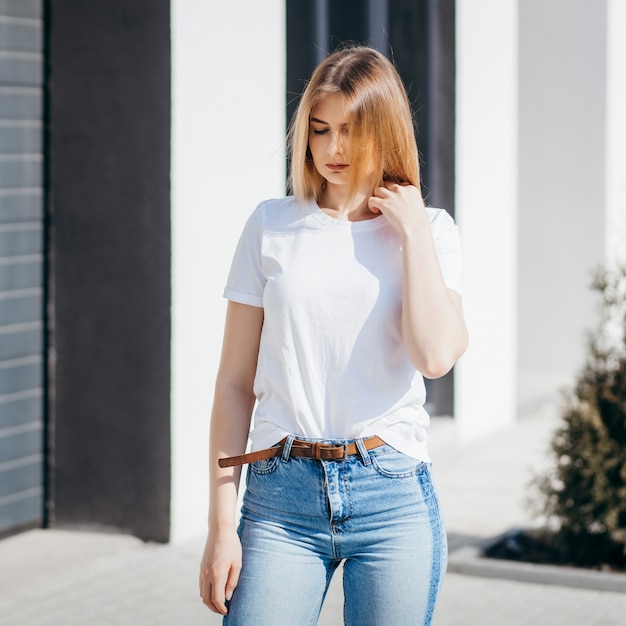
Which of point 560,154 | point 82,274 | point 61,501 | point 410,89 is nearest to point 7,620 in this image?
point 61,501

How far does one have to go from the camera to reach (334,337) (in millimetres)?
2400

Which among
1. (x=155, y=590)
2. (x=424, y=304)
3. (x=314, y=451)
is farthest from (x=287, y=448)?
(x=155, y=590)

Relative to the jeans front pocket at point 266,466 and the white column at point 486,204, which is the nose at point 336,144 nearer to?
the jeans front pocket at point 266,466

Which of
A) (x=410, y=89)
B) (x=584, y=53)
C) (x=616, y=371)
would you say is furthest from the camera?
(x=584, y=53)

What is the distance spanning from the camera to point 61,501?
6004 mm

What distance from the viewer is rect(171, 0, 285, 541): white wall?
574 cm

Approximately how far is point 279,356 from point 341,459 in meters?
0.24

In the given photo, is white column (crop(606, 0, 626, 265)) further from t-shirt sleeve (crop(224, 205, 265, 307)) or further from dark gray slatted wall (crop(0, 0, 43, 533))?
t-shirt sleeve (crop(224, 205, 265, 307))

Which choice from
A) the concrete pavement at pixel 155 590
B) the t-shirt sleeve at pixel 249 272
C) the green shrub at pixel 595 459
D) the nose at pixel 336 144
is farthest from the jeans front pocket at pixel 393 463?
the green shrub at pixel 595 459

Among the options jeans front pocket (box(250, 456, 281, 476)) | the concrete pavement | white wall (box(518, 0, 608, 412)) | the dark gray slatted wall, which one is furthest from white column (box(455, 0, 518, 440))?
jeans front pocket (box(250, 456, 281, 476))

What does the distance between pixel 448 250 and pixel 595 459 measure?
10.3 ft

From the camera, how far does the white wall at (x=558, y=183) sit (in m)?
11.2

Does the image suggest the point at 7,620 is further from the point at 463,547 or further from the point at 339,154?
the point at 339,154

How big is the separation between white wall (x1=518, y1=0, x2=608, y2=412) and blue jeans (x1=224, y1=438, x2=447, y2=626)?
8.74 meters
